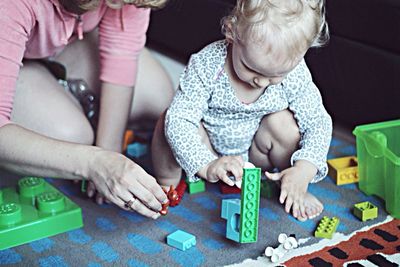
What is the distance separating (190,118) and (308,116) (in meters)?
0.20

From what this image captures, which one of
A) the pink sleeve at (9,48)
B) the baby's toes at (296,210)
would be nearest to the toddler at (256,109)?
the baby's toes at (296,210)

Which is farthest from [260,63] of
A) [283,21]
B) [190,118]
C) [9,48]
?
[9,48]

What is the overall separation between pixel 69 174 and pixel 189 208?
0.31 metres

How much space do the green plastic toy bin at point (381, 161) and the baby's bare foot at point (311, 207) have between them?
11cm

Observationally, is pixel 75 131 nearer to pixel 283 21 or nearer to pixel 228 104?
pixel 228 104

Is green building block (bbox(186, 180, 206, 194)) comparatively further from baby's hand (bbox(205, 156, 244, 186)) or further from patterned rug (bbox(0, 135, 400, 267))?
baby's hand (bbox(205, 156, 244, 186))

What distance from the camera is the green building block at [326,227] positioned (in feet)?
3.56

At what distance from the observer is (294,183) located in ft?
3.46

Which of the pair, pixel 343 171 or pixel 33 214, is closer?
pixel 33 214

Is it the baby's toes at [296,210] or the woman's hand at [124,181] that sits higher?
the woman's hand at [124,181]

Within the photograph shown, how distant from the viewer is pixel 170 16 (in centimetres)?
185

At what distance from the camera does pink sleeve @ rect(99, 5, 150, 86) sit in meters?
1.25

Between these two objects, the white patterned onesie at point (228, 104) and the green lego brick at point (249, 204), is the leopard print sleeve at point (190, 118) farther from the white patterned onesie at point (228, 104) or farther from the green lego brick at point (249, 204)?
the green lego brick at point (249, 204)

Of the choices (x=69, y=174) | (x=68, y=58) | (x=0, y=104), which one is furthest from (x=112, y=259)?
(x=68, y=58)
